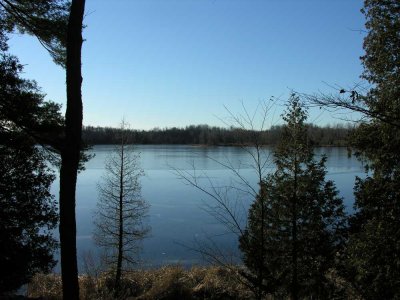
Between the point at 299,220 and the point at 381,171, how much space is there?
4.83 meters

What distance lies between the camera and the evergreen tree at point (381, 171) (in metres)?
9.05

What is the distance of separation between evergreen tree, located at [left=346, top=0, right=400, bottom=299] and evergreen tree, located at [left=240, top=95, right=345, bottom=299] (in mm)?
2701

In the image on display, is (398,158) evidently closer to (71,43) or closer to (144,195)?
(71,43)

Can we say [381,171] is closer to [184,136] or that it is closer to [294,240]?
[294,240]

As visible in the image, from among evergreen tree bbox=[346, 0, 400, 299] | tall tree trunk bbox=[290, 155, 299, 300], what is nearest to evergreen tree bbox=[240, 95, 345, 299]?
tall tree trunk bbox=[290, 155, 299, 300]

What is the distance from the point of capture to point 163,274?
14531 mm

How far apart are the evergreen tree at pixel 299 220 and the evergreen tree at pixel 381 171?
270 cm

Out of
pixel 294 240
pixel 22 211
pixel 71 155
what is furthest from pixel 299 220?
pixel 71 155

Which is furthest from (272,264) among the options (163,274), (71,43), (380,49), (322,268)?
(71,43)

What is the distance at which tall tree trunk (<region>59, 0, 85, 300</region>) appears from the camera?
5512 mm

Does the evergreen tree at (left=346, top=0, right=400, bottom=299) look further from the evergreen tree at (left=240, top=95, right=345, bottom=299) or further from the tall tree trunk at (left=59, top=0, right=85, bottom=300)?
the tall tree trunk at (left=59, top=0, right=85, bottom=300)

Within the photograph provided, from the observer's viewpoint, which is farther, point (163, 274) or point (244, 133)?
point (163, 274)

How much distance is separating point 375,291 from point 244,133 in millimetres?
6194

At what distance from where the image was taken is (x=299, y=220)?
1411 centimetres
